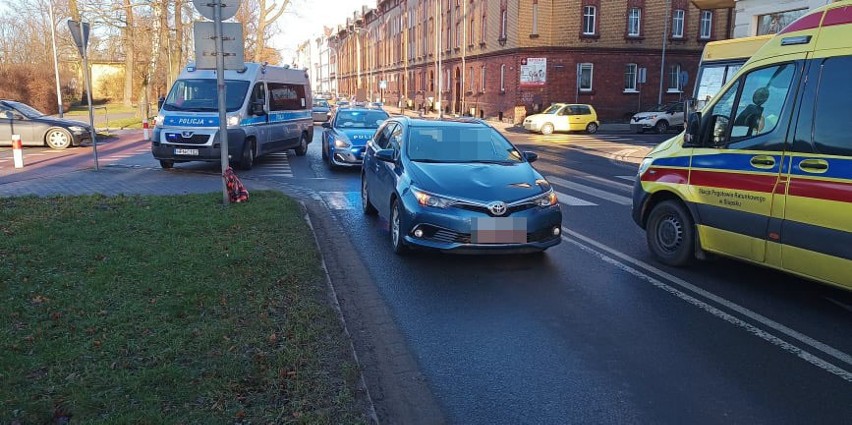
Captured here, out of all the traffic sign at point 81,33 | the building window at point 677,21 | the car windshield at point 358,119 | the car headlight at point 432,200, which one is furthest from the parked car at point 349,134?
the building window at point 677,21

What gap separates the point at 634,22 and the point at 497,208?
3921 centimetres

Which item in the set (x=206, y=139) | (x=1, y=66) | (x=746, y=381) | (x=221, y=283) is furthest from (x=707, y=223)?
(x=1, y=66)

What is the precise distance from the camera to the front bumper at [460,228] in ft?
21.6

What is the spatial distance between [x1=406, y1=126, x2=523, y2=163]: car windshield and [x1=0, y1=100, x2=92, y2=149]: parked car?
638 inches

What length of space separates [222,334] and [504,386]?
6.27ft

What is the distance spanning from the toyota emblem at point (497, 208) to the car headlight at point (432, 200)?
404 millimetres

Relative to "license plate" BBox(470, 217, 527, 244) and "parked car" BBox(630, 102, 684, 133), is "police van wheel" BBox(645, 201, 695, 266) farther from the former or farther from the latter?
"parked car" BBox(630, 102, 684, 133)

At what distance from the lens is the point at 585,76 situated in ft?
136

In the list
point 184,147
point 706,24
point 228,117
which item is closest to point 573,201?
point 228,117

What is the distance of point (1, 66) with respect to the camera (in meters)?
41.0

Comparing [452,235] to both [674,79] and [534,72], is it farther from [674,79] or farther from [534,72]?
[674,79]

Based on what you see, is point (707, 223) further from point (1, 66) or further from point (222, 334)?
point (1, 66)

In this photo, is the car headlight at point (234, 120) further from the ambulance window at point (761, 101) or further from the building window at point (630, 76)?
the building window at point (630, 76)

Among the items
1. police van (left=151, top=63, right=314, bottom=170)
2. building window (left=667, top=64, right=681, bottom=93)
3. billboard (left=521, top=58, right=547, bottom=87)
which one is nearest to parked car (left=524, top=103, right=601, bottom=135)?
billboard (left=521, top=58, right=547, bottom=87)
